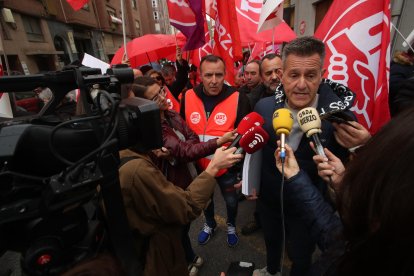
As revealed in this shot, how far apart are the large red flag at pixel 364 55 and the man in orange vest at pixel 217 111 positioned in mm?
886

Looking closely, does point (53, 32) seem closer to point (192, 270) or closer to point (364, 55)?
point (192, 270)

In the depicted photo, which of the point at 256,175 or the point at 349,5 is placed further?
the point at 349,5

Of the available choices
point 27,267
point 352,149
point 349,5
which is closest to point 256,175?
point 352,149

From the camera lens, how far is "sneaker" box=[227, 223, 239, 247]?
101 inches

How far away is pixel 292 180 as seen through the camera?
1.11 metres

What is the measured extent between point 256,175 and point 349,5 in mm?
1570

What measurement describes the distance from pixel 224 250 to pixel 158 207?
164cm

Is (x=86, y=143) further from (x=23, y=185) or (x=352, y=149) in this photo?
(x=352, y=149)

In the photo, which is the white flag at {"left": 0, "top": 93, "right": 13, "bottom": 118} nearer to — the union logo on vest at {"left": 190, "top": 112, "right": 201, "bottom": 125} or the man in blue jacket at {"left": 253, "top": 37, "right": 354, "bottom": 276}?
the union logo on vest at {"left": 190, "top": 112, "right": 201, "bottom": 125}

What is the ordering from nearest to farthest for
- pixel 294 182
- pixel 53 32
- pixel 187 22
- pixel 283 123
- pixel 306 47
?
pixel 294 182, pixel 283 123, pixel 306 47, pixel 187 22, pixel 53 32

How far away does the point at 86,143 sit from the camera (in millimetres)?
692

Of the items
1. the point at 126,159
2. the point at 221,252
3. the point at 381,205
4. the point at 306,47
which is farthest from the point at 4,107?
the point at 381,205

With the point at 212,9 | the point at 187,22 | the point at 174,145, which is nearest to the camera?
the point at 174,145

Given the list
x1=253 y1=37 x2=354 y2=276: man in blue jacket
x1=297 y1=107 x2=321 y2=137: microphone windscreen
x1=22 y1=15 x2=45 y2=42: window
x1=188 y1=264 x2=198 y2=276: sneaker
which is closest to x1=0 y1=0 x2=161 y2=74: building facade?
x1=22 y1=15 x2=45 y2=42: window
